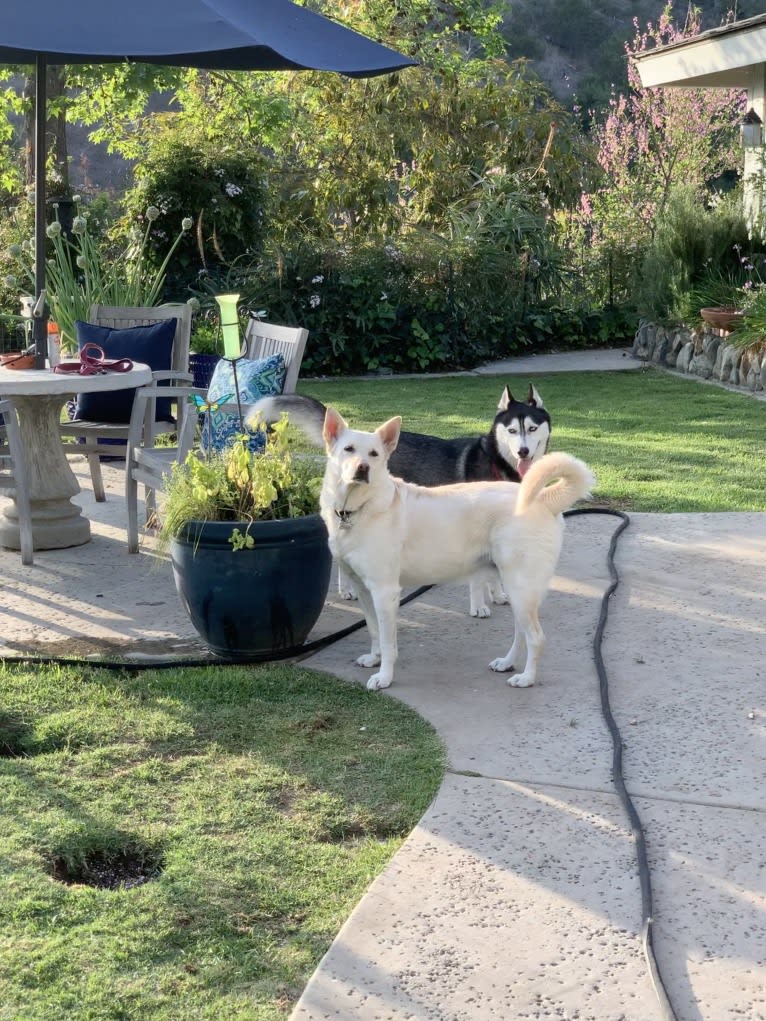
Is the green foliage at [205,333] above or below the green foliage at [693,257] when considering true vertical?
below

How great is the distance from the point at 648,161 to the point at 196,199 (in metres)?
6.96

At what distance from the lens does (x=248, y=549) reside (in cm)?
410

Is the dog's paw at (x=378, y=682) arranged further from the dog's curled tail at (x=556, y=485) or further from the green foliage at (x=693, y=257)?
the green foliage at (x=693, y=257)

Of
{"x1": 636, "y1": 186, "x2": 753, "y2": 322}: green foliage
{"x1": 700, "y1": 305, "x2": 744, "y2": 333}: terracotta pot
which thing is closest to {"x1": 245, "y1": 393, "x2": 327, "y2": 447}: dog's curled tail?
{"x1": 700, "y1": 305, "x2": 744, "y2": 333}: terracotta pot

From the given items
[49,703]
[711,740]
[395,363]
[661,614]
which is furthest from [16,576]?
[395,363]

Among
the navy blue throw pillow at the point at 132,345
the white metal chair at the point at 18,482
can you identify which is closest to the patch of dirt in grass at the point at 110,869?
the white metal chair at the point at 18,482

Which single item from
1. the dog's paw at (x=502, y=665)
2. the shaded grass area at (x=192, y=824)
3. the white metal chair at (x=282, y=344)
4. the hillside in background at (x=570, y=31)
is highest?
the hillside in background at (x=570, y=31)

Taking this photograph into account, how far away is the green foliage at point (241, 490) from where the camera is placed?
4188 millimetres

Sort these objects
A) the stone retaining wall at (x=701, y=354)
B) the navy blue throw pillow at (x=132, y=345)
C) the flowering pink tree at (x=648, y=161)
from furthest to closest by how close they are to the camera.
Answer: the flowering pink tree at (x=648, y=161)
the stone retaining wall at (x=701, y=354)
the navy blue throw pillow at (x=132, y=345)

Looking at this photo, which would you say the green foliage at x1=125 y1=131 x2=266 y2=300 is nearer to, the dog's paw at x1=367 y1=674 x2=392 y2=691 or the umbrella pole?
the umbrella pole

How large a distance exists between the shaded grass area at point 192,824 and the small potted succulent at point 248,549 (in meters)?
0.17

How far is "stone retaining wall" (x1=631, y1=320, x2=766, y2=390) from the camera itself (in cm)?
1076

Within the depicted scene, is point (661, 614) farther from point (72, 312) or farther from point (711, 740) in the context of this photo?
point (72, 312)

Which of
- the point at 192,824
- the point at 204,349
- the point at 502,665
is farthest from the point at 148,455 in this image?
the point at 204,349
